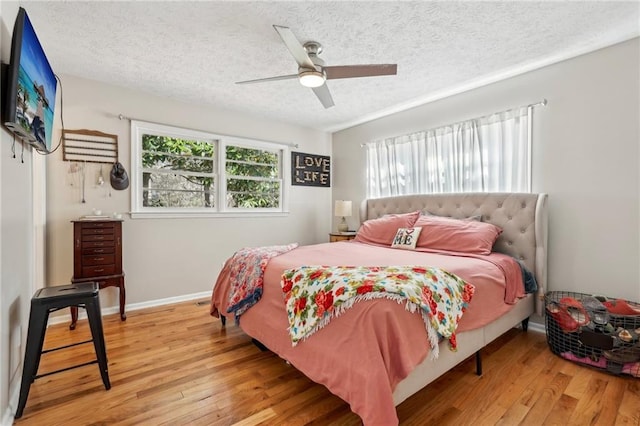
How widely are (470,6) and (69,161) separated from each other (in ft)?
12.1

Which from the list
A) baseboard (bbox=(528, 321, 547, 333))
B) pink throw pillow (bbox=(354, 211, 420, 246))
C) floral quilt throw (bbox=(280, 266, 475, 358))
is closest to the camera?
floral quilt throw (bbox=(280, 266, 475, 358))

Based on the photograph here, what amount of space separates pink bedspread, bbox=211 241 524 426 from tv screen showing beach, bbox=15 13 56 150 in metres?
1.60

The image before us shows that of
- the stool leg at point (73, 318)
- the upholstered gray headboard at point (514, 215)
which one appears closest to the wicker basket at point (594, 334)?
the upholstered gray headboard at point (514, 215)

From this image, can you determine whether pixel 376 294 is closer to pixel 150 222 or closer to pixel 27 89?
pixel 27 89

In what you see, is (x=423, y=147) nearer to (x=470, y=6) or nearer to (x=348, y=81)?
(x=348, y=81)

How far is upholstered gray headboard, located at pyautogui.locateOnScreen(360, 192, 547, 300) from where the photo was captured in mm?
2621

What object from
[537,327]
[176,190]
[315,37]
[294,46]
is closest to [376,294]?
[294,46]

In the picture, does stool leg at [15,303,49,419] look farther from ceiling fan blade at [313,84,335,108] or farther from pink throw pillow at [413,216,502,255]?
pink throw pillow at [413,216,502,255]

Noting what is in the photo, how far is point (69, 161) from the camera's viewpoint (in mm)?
3006

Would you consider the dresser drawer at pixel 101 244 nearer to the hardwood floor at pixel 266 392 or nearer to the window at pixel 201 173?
the window at pixel 201 173

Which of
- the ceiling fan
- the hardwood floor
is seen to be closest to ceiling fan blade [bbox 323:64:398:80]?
the ceiling fan

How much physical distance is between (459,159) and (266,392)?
9.61 ft

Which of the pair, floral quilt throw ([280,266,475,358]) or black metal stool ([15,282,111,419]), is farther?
black metal stool ([15,282,111,419])

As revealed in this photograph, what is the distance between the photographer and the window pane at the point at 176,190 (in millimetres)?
3570
